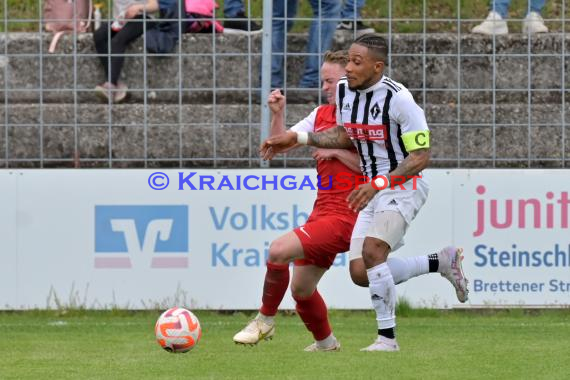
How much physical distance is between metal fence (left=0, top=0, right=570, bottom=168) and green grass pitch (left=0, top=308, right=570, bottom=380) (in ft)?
4.75

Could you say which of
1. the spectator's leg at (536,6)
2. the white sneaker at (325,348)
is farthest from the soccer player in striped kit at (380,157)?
the spectator's leg at (536,6)

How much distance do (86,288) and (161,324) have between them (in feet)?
11.2

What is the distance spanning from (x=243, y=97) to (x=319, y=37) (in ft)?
2.82

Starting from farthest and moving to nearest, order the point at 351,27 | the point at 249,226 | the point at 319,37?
the point at 351,27, the point at 319,37, the point at 249,226

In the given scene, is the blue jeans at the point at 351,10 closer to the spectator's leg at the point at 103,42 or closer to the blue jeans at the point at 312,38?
the blue jeans at the point at 312,38

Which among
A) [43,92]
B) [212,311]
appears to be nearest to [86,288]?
[212,311]

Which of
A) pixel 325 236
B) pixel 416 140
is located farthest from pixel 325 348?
pixel 416 140

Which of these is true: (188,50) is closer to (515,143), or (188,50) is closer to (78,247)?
(78,247)

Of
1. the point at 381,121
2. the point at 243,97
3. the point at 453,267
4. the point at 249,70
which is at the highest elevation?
the point at 249,70

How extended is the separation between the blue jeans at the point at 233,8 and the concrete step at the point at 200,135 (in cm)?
90

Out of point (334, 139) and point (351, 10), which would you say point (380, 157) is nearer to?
point (334, 139)

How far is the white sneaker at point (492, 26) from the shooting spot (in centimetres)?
1207

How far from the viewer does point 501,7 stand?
12320mm

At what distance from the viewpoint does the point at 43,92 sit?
11891 mm
